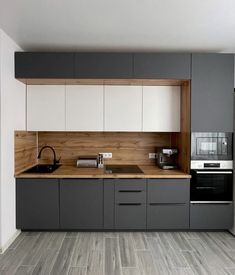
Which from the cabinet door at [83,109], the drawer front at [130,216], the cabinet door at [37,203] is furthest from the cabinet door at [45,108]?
the drawer front at [130,216]

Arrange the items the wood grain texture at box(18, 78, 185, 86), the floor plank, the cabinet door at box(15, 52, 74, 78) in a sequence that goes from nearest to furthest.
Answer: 1. the floor plank
2. the cabinet door at box(15, 52, 74, 78)
3. the wood grain texture at box(18, 78, 185, 86)

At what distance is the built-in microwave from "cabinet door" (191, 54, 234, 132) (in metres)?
0.09

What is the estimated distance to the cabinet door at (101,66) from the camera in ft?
10.4

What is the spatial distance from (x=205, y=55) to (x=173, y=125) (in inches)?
39.7

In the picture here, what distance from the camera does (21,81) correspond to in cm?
329

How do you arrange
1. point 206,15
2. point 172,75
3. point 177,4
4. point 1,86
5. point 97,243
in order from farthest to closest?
point 172,75
point 97,243
point 1,86
point 206,15
point 177,4

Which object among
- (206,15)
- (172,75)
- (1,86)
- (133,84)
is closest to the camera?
(206,15)

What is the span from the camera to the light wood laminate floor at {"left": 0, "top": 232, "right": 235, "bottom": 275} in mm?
2443

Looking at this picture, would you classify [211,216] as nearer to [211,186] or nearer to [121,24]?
[211,186]

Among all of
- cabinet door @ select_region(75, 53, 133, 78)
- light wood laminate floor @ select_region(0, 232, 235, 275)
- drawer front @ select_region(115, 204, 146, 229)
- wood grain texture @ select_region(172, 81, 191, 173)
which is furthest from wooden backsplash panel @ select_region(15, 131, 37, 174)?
wood grain texture @ select_region(172, 81, 191, 173)

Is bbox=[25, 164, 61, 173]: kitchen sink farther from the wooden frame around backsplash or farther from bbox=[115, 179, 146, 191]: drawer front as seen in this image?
bbox=[115, 179, 146, 191]: drawer front

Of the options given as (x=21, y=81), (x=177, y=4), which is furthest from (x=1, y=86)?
(x=177, y=4)

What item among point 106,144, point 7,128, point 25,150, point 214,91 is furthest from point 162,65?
point 25,150

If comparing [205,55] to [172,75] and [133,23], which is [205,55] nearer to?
[172,75]
